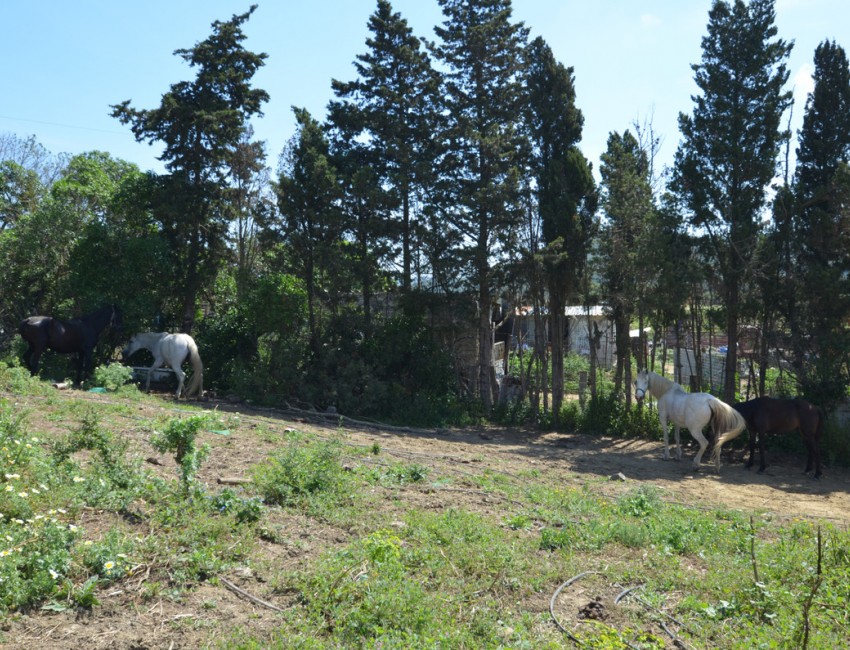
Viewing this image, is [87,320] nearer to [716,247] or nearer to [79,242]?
[79,242]

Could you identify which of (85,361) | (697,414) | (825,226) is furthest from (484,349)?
(85,361)

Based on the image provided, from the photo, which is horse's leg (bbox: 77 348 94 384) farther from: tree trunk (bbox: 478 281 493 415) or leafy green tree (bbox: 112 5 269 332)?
tree trunk (bbox: 478 281 493 415)

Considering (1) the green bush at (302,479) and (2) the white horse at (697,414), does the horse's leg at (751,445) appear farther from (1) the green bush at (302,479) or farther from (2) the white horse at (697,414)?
(1) the green bush at (302,479)

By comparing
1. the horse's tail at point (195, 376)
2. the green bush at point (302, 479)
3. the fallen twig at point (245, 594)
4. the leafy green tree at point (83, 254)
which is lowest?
the fallen twig at point (245, 594)

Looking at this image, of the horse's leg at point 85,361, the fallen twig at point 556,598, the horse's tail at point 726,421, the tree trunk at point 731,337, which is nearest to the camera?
the fallen twig at point 556,598

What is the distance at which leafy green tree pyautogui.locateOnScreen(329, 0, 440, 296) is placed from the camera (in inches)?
669

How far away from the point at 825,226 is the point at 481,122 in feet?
26.3

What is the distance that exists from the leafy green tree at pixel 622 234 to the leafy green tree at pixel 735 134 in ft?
5.02

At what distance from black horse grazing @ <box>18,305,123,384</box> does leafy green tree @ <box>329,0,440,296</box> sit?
698 centimetres

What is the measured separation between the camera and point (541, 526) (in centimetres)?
704

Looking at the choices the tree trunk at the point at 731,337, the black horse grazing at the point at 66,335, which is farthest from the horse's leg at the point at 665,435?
the black horse grazing at the point at 66,335

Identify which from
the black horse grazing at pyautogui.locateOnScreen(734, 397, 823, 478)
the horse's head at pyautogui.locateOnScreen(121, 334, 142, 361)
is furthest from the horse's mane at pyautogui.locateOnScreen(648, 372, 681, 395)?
the horse's head at pyautogui.locateOnScreen(121, 334, 142, 361)

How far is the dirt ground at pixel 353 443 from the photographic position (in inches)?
177

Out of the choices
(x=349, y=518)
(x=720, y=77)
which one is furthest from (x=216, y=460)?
(x=720, y=77)
